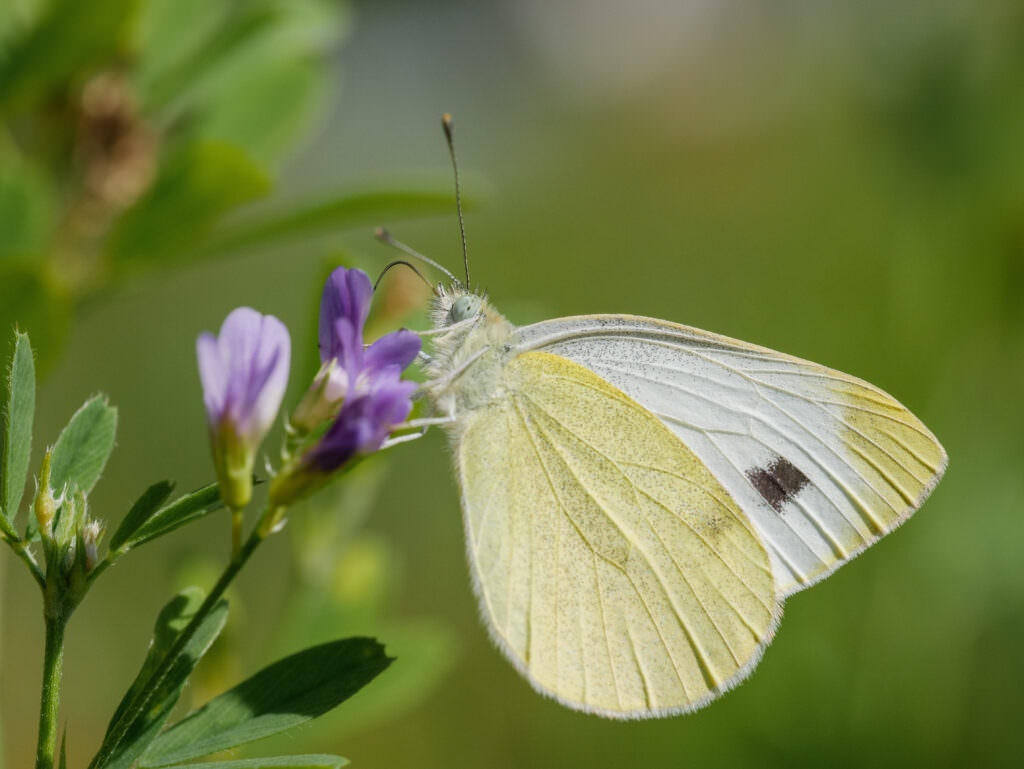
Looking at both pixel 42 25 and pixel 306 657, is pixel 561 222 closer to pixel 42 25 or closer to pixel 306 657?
pixel 42 25

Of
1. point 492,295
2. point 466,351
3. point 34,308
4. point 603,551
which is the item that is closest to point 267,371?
point 34,308

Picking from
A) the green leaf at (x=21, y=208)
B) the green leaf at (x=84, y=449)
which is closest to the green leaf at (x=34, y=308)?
the green leaf at (x=21, y=208)

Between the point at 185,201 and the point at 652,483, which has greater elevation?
the point at 185,201

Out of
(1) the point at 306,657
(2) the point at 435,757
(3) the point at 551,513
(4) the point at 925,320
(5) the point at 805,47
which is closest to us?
(1) the point at 306,657

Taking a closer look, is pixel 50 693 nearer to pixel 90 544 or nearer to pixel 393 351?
pixel 90 544

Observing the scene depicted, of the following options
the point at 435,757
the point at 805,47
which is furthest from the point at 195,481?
the point at 805,47

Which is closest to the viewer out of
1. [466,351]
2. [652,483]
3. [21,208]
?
[21,208]
